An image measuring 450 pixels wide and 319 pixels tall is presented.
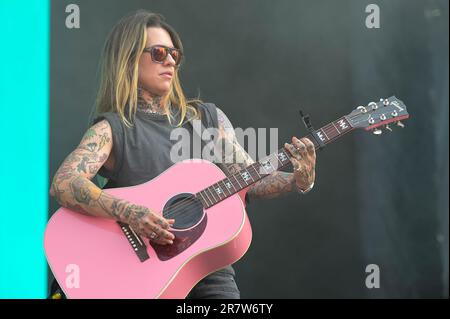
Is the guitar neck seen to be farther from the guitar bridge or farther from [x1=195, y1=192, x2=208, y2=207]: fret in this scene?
the guitar bridge

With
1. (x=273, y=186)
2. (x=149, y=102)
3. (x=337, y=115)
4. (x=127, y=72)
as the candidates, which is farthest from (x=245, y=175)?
(x=337, y=115)

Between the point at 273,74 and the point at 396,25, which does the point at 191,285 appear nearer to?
the point at 273,74

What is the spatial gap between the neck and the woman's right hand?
0.59m

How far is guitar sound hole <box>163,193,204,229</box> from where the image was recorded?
2.65m

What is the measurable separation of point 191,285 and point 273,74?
6.04 feet

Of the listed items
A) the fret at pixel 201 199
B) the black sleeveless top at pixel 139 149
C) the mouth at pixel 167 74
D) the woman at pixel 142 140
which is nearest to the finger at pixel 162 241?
the woman at pixel 142 140

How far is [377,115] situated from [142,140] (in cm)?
99

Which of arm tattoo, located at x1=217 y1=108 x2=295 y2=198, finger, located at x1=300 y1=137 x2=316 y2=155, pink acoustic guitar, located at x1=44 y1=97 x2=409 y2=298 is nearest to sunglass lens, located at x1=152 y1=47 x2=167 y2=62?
arm tattoo, located at x1=217 y1=108 x2=295 y2=198

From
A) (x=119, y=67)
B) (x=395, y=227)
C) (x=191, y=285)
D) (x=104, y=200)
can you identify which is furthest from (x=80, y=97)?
(x=395, y=227)

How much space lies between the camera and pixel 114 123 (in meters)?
2.90

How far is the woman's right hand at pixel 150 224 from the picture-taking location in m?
2.56

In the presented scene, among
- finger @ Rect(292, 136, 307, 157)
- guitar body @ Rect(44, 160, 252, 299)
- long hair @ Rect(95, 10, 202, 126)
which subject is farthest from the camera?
long hair @ Rect(95, 10, 202, 126)

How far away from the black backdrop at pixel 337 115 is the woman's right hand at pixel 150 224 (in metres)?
1.55
